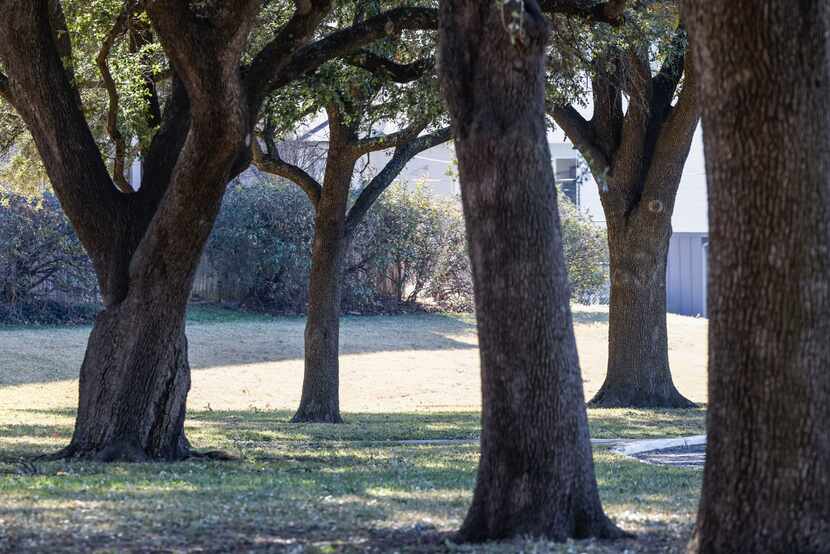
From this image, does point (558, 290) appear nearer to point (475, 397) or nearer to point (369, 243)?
point (475, 397)

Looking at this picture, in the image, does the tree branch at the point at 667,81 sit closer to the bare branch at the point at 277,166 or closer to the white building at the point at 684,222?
the bare branch at the point at 277,166

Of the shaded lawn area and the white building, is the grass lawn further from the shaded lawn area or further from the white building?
the white building

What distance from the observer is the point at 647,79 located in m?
18.7

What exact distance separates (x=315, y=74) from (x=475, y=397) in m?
9.94

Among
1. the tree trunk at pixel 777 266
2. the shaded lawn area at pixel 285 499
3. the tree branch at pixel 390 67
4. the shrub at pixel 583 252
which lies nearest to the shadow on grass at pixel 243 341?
the shrub at pixel 583 252

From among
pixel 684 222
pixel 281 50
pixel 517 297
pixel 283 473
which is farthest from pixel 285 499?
pixel 684 222

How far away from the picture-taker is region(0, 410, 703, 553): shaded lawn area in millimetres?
6758

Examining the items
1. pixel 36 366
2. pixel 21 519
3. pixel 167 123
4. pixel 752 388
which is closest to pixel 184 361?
pixel 167 123

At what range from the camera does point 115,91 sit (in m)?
12.4

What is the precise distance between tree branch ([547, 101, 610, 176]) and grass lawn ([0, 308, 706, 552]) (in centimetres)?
403

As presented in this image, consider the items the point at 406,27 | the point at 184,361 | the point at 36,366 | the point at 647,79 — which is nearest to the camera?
the point at 184,361

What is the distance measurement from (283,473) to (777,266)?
604cm

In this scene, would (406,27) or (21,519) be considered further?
(406,27)

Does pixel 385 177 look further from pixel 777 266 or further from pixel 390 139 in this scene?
pixel 777 266
